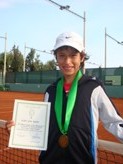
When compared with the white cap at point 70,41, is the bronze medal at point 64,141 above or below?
below

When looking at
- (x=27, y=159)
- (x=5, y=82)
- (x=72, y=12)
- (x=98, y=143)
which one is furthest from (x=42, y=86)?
(x=98, y=143)

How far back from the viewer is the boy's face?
2701 millimetres

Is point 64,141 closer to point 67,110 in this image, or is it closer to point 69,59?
point 67,110

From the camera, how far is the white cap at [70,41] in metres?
2.67

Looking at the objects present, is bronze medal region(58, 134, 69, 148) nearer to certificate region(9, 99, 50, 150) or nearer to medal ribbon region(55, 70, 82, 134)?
medal ribbon region(55, 70, 82, 134)

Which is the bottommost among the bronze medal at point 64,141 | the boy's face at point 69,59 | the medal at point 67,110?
the bronze medal at point 64,141

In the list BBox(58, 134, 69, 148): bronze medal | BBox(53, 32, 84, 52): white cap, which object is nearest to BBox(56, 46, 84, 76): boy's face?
BBox(53, 32, 84, 52): white cap

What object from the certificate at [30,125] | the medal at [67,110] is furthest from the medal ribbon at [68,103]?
the certificate at [30,125]

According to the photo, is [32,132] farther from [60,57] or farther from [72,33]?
[72,33]

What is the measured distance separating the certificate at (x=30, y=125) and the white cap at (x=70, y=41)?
0.49 meters

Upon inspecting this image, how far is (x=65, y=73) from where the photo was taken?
2.72m

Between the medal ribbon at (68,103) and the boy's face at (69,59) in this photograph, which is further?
the boy's face at (69,59)

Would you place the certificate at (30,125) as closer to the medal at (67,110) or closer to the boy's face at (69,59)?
the medal at (67,110)

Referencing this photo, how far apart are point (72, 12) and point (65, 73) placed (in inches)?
888
